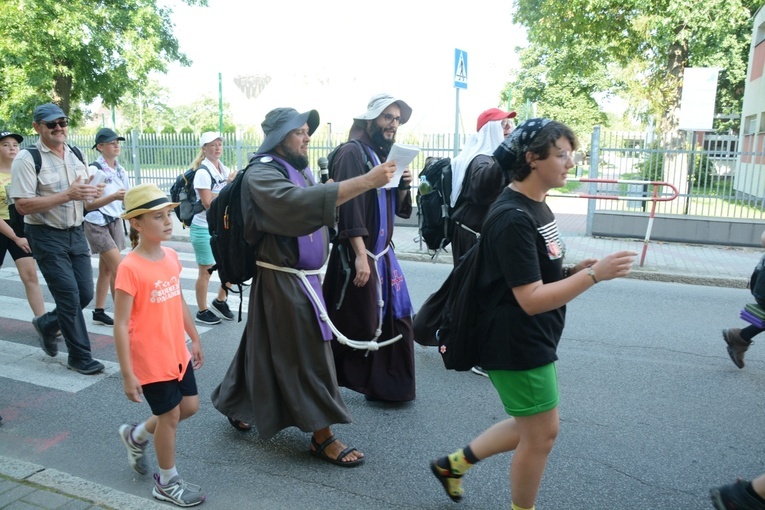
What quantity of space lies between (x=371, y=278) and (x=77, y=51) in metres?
17.7

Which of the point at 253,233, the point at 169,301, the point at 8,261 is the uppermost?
the point at 253,233

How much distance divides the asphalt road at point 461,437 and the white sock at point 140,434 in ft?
0.76

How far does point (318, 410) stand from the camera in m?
3.48

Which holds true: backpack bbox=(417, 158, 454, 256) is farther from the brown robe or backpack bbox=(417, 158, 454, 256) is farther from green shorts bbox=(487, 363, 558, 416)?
green shorts bbox=(487, 363, 558, 416)

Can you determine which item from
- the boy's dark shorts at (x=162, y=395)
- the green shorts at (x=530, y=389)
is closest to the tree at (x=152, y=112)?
the boy's dark shorts at (x=162, y=395)

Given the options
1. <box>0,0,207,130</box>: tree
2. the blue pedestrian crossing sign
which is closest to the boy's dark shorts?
the blue pedestrian crossing sign

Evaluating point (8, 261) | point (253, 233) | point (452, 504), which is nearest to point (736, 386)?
point (452, 504)

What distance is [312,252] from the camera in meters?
3.51

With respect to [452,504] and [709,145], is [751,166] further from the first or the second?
[452,504]

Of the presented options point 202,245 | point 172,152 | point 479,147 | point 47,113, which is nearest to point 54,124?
point 47,113

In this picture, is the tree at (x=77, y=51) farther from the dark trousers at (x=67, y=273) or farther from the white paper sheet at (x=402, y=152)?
the white paper sheet at (x=402, y=152)

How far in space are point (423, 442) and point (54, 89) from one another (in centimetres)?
1983

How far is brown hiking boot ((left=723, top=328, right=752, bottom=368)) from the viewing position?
493 centimetres

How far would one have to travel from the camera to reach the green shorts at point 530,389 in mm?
2531
